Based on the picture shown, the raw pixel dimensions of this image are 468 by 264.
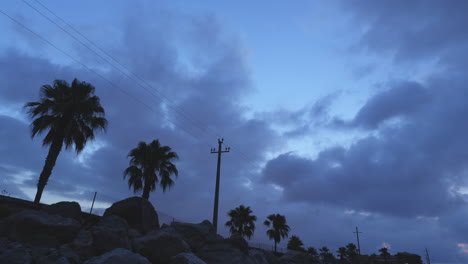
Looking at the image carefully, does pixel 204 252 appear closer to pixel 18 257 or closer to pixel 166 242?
pixel 166 242

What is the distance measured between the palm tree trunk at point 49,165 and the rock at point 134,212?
8.97 m

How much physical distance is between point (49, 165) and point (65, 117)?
4026mm

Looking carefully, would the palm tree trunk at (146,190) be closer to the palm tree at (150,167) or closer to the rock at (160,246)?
the palm tree at (150,167)

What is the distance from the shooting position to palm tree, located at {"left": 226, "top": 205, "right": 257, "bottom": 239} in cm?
5012

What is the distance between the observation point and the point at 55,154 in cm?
2214

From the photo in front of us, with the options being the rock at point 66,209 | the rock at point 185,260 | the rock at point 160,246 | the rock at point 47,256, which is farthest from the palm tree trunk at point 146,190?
the rock at point 185,260

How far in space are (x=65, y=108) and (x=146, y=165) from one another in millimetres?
9950

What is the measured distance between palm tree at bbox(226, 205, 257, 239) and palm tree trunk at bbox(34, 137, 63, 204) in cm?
3408

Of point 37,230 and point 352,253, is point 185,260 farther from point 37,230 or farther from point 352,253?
point 352,253

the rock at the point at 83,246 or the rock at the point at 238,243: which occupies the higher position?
the rock at the point at 238,243

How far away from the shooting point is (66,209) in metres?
13.7

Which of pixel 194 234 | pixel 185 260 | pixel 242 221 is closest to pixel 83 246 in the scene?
pixel 185 260

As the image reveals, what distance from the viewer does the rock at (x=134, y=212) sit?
48.2ft

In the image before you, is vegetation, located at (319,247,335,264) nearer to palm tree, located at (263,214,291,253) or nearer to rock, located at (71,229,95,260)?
palm tree, located at (263,214,291,253)
